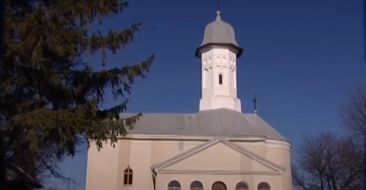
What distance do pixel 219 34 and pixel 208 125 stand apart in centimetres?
954

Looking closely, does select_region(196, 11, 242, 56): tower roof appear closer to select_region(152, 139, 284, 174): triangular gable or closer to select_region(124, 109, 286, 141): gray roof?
select_region(124, 109, 286, 141): gray roof

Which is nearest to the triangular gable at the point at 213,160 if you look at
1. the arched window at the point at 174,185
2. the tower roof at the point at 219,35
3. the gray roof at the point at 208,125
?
the arched window at the point at 174,185

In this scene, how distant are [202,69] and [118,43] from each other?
118 ft

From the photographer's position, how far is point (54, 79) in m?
14.7

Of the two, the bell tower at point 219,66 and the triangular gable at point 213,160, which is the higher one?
the bell tower at point 219,66

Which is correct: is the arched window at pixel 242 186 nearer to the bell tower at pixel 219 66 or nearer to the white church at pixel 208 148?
the white church at pixel 208 148

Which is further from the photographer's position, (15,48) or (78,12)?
(78,12)

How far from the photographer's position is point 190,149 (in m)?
42.4

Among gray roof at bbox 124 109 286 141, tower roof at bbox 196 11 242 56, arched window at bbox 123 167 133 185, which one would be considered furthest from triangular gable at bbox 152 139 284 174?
tower roof at bbox 196 11 242 56

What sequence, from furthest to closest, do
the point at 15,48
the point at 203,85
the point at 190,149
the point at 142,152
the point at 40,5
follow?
the point at 203,85 → the point at 142,152 → the point at 190,149 → the point at 40,5 → the point at 15,48

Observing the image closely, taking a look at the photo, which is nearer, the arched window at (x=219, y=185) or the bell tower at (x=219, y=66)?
the arched window at (x=219, y=185)

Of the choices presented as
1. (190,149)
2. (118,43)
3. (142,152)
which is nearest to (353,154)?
(190,149)

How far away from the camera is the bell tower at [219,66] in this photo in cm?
4956

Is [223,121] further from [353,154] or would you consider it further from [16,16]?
[16,16]
